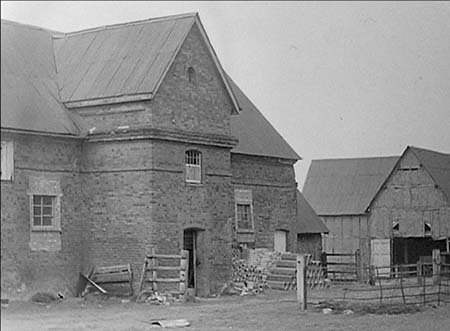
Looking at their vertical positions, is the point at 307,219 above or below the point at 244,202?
below

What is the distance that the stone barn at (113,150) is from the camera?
16.6 metres

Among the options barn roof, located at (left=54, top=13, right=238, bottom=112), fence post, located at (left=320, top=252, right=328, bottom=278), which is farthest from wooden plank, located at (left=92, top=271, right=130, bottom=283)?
fence post, located at (left=320, top=252, right=328, bottom=278)

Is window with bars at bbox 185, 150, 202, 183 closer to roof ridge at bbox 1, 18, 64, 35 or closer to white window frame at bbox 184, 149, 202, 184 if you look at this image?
white window frame at bbox 184, 149, 202, 184

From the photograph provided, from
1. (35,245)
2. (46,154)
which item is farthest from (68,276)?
(46,154)

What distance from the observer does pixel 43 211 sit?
17156mm

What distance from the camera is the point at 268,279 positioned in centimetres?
2434

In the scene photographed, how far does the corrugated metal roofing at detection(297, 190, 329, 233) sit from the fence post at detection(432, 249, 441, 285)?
7455 mm

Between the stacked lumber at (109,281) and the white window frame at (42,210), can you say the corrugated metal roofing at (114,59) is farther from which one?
the stacked lumber at (109,281)

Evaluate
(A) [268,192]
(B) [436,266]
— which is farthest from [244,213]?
(B) [436,266]

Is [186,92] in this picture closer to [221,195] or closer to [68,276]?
Answer: [221,195]

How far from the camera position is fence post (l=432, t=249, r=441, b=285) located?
21.4 m

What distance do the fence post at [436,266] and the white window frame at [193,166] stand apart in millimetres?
5431

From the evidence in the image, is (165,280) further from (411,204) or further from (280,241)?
(280,241)

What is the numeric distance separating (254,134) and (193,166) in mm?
5171
